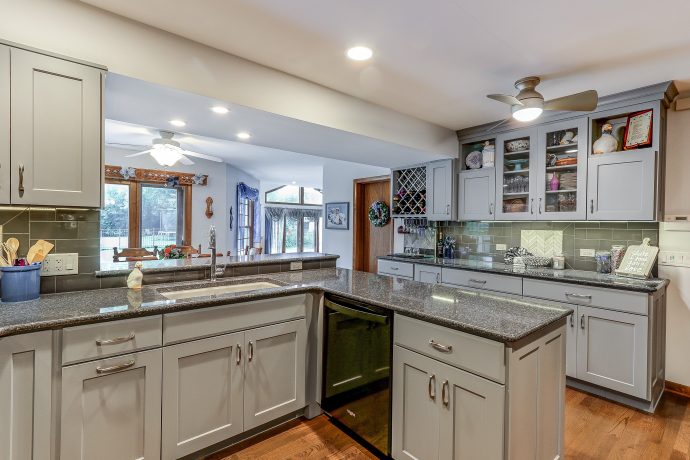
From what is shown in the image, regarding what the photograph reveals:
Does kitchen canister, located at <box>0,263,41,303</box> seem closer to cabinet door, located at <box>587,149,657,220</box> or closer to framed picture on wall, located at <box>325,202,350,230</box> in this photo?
cabinet door, located at <box>587,149,657,220</box>

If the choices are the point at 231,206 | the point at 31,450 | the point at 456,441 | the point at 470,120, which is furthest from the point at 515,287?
the point at 231,206

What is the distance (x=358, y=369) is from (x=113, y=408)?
4.00 feet

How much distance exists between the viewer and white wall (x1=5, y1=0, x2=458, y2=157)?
67.0 inches

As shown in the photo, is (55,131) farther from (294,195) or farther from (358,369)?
(294,195)

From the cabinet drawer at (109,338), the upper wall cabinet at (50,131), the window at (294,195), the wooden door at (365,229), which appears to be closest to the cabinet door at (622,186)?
the wooden door at (365,229)

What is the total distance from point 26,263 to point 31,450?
2.83 feet

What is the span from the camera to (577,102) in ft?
7.81

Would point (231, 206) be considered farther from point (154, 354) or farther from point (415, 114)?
point (154, 354)

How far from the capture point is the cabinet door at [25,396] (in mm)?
1387

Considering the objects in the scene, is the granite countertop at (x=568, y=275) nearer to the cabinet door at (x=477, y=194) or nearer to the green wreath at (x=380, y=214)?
the cabinet door at (x=477, y=194)

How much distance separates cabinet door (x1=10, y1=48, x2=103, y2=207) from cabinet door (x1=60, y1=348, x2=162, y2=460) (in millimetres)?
823

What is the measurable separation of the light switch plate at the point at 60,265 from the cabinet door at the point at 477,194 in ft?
11.5

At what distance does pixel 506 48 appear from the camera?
2.16 m

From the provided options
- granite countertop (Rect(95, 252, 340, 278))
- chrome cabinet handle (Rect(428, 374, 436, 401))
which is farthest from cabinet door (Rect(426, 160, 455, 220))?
chrome cabinet handle (Rect(428, 374, 436, 401))
